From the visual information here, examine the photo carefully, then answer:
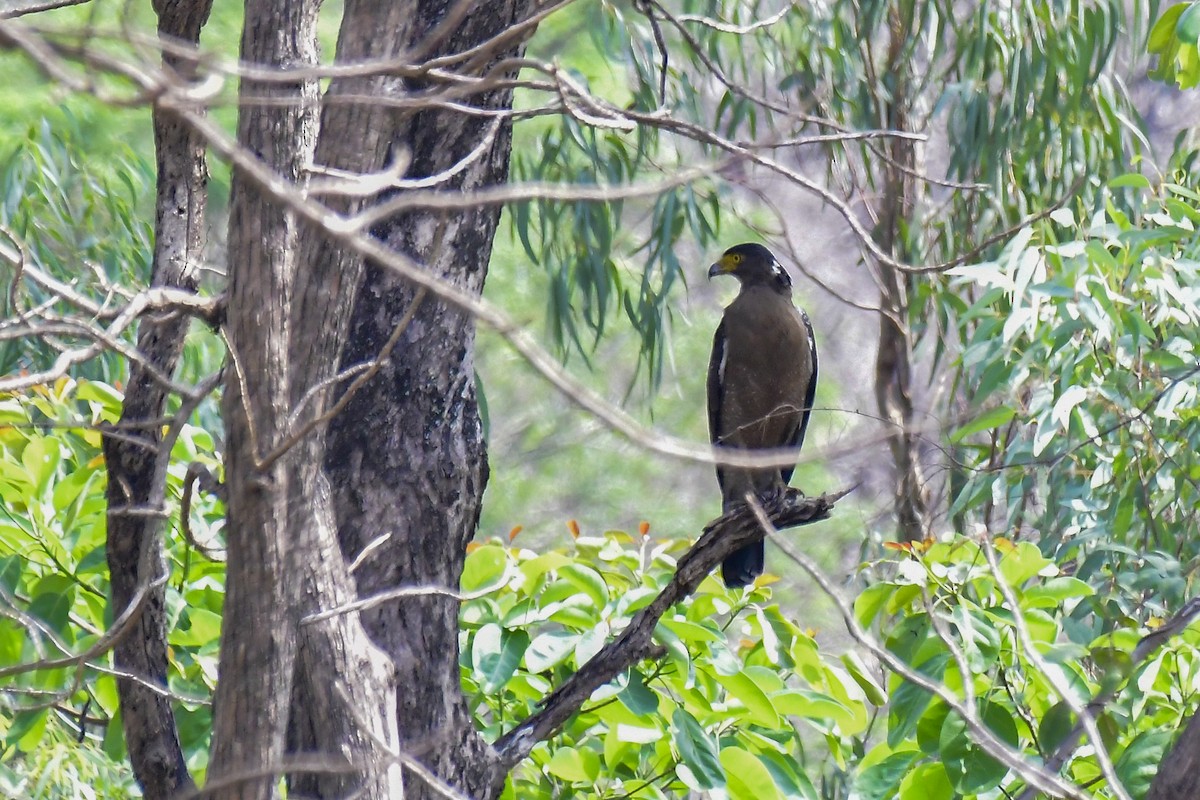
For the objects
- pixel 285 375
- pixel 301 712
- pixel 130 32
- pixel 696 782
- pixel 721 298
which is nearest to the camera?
pixel 130 32

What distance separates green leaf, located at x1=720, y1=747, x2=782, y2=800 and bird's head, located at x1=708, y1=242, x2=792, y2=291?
77.5 inches

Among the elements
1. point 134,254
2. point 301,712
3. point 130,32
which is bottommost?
point 301,712

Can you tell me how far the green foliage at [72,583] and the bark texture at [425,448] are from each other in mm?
331

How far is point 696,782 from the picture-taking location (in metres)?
2.32

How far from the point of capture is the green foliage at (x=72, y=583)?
2.38 metres

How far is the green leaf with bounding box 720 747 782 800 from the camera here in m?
2.35

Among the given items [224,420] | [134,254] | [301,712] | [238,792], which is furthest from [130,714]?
[134,254]

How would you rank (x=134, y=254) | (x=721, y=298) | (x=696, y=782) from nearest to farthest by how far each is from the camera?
(x=696, y=782) → (x=134, y=254) → (x=721, y=298)

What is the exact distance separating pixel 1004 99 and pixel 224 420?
10.4ft

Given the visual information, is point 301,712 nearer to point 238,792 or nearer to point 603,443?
point 238,792

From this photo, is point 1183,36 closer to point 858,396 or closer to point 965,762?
point 965,762

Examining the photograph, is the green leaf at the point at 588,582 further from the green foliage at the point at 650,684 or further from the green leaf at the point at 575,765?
the green leaf at the point at 575,765

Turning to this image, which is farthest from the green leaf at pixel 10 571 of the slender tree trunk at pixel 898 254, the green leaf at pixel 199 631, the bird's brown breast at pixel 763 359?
the slender tree trunk at pixel 898 254

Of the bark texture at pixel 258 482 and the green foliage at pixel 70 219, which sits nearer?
the bark texture at pixel 258 482
